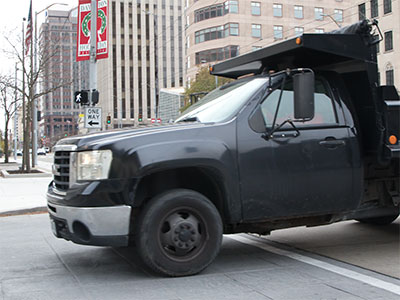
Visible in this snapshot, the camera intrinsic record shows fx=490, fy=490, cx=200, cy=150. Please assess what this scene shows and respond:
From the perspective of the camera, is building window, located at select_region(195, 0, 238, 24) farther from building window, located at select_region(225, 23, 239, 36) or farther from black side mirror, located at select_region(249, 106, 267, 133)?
black side mirror, located at select_region(249, 106, 267, 133)

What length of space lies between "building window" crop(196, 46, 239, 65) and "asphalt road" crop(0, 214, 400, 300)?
61096 millimetres

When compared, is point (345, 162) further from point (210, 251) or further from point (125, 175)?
point (125, 175)

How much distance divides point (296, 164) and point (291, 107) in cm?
63

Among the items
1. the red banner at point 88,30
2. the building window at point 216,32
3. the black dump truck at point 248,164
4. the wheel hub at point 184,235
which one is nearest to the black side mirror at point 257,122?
the black dump truck at point 248,164

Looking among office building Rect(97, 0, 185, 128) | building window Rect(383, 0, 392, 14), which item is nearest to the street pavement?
building window Rect(383, 0, 392, 14)

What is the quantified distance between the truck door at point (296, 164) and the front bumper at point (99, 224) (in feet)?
4.07

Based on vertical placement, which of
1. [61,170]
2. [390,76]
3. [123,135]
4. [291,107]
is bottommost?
[61,170]

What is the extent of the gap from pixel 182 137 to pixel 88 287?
167cm

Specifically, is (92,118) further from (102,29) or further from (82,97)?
(102,29)

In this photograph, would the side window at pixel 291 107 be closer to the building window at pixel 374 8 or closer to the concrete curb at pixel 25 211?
the concrete curb at pixel 25 211

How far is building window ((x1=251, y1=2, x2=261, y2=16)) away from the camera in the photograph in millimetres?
68500

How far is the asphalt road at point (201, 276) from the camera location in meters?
4.34

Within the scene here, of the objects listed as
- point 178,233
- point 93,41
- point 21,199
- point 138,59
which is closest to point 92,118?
point 93,41

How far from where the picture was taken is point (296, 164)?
5203mm
